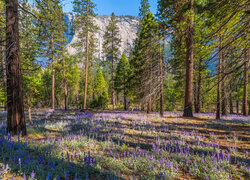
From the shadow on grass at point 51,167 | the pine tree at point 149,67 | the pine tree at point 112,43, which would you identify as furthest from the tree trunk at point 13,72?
the pine tree at point 112,43

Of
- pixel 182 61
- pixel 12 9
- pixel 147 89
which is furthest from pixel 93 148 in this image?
pixel 182 61

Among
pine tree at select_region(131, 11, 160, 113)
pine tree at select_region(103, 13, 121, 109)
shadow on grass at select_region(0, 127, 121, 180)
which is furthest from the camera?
pine tree at select_region(103, 13, 121, 109)

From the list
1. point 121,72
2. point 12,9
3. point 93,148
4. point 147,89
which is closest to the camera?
point 93,148

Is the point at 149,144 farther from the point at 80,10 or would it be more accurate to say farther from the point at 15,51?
the point at 80,10

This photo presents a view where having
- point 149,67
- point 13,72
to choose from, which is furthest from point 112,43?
point 13,72

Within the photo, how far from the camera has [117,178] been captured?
8.26 ft

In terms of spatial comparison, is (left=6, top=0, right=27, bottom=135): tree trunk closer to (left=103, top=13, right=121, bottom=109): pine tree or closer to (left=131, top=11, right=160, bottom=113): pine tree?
(left=131, top=11, right=160, bottom=113): pine tree

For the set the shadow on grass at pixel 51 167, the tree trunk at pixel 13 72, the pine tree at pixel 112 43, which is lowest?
the shadow on grass at pixel 51 167

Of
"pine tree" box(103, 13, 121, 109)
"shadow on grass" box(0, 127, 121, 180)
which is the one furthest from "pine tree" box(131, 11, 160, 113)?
"pine tree" box(103, 13, 121, 109)

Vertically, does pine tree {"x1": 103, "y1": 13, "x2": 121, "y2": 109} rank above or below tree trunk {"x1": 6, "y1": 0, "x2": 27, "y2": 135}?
above

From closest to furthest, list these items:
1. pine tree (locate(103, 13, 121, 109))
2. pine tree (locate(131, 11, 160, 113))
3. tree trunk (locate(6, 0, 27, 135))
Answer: tree trunk (locate(6, 0, 27, 135))
pine tree (locate(131, 11, 160, 113))
pine tree (locate(103, 13, 121, 109))

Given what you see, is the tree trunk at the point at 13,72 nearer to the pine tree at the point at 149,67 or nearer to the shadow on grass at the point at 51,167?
the shadow on grass at the point at 51,167

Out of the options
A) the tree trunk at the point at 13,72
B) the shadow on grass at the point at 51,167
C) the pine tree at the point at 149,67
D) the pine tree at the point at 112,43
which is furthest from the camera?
the pine tree at the point at 112,43

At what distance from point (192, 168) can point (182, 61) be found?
16.2 meters
